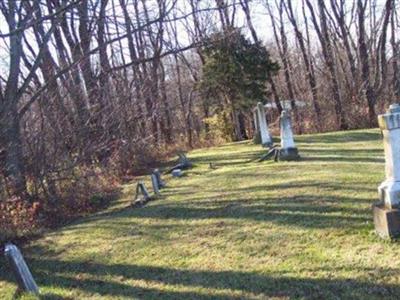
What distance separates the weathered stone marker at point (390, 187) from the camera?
4778 mm

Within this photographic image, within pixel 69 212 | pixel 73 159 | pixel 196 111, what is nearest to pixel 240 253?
pixel 69 212

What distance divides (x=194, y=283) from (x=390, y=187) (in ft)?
7.06

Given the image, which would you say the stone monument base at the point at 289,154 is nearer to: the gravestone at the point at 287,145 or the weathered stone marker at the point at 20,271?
the gravestone at the point at 287,145

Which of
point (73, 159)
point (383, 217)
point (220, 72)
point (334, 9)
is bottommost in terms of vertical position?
point (383, 217)

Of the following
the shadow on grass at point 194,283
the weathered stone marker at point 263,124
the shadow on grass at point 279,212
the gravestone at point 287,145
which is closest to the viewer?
the shadow on grass at point 194,283

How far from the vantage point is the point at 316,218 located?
5934mm

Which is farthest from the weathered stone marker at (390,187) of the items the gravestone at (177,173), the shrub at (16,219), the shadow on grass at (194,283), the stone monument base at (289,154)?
the gravestone at (177,173)

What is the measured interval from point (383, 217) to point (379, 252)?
1.45ft

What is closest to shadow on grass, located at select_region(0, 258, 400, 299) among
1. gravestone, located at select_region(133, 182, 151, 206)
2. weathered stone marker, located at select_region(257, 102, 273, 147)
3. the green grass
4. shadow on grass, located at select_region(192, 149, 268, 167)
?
the green grass

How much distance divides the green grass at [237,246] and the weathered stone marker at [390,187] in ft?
0.54

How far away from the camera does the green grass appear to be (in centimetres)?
430

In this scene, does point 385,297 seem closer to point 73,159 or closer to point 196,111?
point 73,159

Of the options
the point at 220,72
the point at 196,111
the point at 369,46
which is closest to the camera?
the point at 220,72

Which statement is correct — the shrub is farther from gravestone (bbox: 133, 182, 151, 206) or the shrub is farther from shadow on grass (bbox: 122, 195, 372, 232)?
shadow on grass (bbox: 122, 195, 372, 232)
